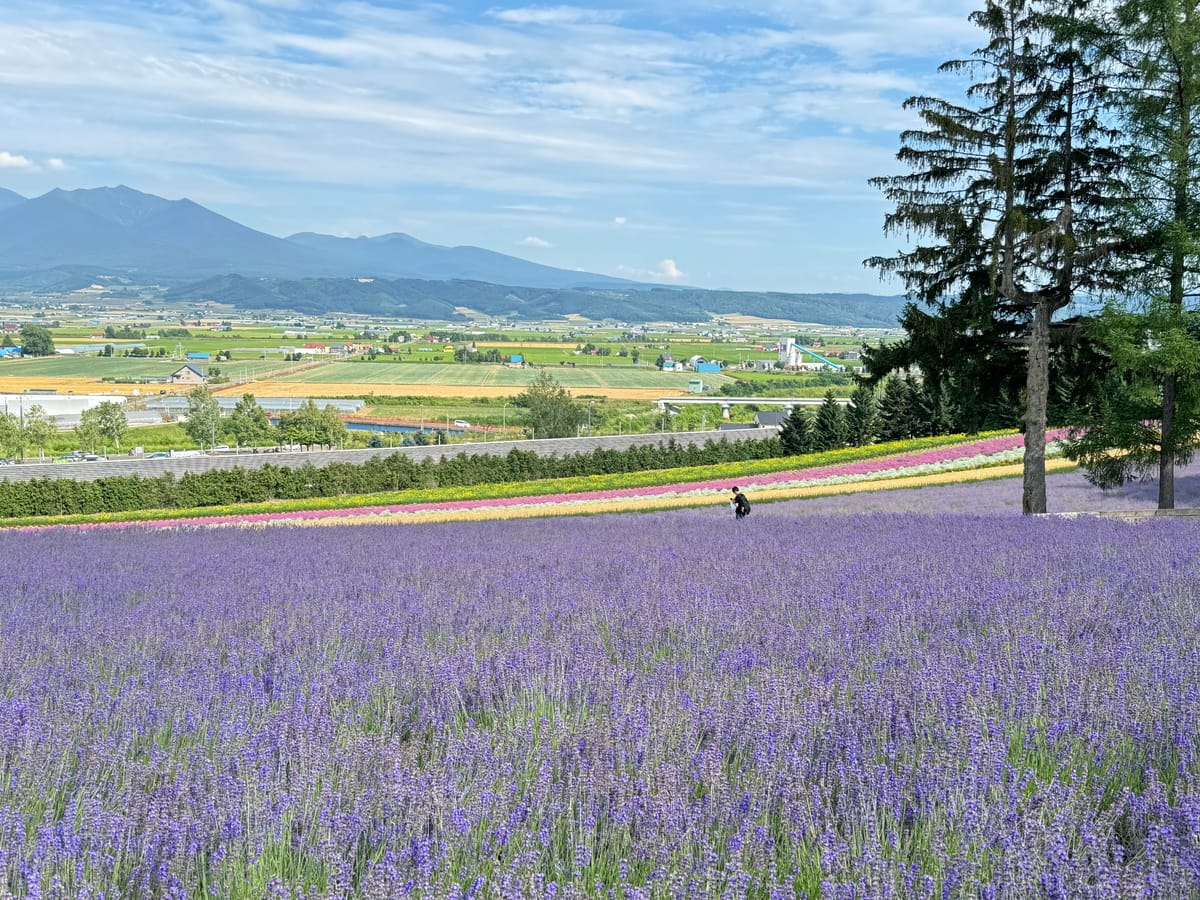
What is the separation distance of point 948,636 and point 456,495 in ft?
98.5

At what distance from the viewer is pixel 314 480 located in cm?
3906

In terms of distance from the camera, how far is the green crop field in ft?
516

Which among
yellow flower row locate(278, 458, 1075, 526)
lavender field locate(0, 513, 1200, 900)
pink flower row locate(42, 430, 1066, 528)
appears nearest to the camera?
lavender field locate(0, 513, 1200, 900)

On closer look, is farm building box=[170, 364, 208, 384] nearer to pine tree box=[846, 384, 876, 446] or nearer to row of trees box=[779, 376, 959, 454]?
pine tree box=[846, 384, 876, 446]

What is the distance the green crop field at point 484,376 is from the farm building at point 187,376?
41.6ft

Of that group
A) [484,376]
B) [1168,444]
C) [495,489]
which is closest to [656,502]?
[495,489]

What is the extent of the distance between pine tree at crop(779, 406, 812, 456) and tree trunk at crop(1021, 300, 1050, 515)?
1243 inches

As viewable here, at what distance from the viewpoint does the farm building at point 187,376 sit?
154 m

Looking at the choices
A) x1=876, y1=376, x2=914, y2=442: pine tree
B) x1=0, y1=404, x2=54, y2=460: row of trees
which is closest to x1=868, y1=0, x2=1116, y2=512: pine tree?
x1=876, y1=376, x2=914, y2=442: pine tree

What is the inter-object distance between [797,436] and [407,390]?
4031 inches

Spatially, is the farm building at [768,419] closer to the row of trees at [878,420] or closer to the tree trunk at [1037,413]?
the row of trees at [878,420]

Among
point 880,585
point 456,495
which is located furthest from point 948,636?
point 456,495

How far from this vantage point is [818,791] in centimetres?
317

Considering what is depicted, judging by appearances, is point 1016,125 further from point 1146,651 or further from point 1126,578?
point 1146,651
